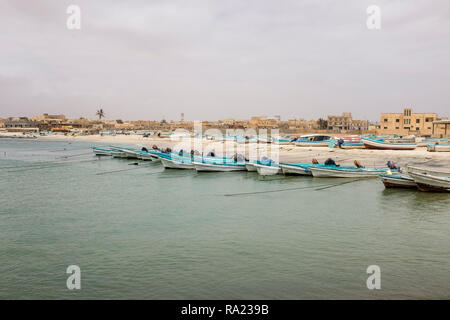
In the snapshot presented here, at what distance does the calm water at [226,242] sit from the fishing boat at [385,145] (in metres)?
24.8

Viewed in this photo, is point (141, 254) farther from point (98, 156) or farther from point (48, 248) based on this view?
point (98, 156)

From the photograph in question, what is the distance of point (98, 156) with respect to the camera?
185 feet

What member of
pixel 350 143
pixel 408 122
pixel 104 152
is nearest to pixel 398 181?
pixel 350 143

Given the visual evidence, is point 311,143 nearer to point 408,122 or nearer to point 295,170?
point 295,170

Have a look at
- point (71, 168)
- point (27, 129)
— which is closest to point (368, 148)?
point (71, 168)

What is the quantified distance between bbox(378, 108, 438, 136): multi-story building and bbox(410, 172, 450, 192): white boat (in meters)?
73.5

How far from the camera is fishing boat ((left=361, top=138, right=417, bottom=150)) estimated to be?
48444mm

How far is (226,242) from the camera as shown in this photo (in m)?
14.5

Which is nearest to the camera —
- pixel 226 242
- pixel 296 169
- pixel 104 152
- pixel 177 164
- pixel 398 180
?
pixel 226 242

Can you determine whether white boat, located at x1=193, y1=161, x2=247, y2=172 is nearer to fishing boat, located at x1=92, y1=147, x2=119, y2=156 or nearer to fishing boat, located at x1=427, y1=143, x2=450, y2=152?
fishing boat, located at x1=92, y1=147, x2=119, y2=156

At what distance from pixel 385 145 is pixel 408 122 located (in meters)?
49.9

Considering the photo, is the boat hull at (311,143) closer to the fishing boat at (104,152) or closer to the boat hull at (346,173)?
the boat hull at (346,173)

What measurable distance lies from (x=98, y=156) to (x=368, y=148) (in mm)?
39830

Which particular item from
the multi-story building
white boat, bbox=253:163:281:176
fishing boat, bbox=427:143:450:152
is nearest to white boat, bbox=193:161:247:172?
white boat, bbox=253:163:281:176
